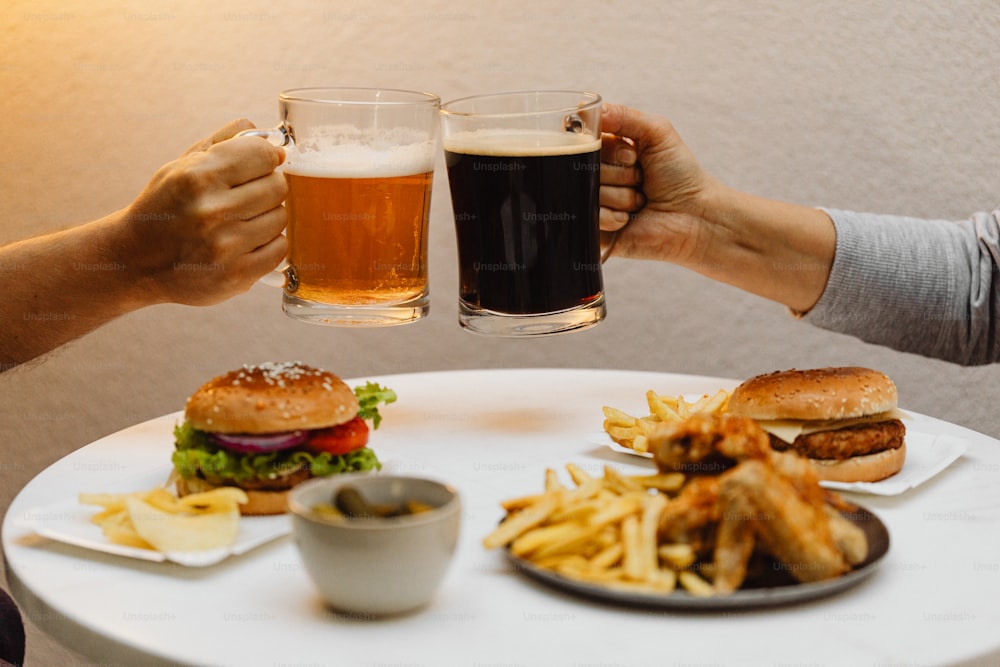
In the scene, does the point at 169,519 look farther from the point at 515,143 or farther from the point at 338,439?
the point at 515,143

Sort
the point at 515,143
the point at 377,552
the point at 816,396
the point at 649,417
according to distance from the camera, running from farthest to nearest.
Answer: the point at 649,417
the point at 515,143
the point at 816,396
the point at 377,552

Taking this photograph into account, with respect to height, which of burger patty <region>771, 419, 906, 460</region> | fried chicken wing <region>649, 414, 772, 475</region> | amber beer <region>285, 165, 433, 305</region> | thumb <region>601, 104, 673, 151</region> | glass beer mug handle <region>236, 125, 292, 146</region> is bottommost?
burger patty <region>771, 419, 906, 460</region>

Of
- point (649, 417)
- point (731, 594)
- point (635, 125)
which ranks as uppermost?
point (635, 125)

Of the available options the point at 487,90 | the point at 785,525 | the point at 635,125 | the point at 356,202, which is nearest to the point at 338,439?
the point at 356,202

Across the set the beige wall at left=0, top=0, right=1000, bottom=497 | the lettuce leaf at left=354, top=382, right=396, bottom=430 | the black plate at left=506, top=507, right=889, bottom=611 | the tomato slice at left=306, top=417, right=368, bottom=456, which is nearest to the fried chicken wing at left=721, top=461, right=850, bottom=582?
the black plate at left=506, top=507, right=889, bottom=611

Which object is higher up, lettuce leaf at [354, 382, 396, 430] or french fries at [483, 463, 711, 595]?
french fries at [483, 463, 711, 595]

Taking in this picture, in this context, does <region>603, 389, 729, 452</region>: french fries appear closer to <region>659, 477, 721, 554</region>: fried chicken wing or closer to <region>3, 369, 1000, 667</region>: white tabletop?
<region>3, 369, 1000, 667</region>: white tabletop

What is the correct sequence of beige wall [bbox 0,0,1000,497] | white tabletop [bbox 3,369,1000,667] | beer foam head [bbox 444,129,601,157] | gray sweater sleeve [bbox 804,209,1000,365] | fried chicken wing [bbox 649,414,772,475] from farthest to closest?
beige wall [bbox 0,0,1000,497] < gray sweater sleeve [bbox 804,209,1000,365] < beer foam head [bbox 444,129,601,157] < fried chicken wing [bbox 649,414,772,475] < white tabletop [bbox 3,369,1000,667]

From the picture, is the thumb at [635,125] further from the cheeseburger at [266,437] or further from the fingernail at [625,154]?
the cheeseburger at [266,437]
